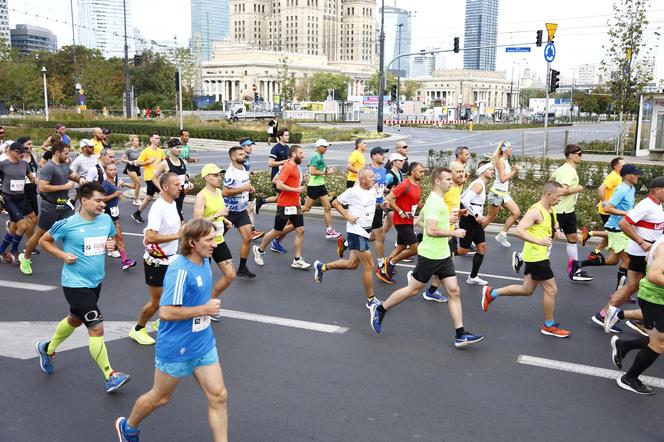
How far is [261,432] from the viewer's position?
16.2 ft

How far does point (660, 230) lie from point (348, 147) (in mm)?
33266

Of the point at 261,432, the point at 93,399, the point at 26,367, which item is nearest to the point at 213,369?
the point at 261,432

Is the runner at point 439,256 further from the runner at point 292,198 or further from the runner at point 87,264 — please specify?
the runner at point 292,198

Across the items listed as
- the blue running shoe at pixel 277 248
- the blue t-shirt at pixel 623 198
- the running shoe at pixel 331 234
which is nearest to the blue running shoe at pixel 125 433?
the blue t-shirt at pixel 623 198

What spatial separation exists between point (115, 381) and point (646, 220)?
5.72 m

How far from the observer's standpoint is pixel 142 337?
677cm

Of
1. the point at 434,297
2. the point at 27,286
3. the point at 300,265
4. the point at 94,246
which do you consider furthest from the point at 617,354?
the point at 27,286

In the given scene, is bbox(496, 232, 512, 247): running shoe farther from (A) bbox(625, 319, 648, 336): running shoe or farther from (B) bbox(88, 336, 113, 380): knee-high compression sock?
(B) bbox(88, 336, 113, 380): knee-high compression sock

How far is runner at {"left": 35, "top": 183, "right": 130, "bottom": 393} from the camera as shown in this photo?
5.48 meters

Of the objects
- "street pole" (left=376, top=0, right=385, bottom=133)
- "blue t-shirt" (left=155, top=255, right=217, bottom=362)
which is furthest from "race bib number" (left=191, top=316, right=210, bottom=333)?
"street pole" (left=376, top=0, right=385, bottom=133)

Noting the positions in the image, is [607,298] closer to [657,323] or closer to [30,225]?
[657,323]

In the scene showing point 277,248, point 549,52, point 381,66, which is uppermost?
point 381,66

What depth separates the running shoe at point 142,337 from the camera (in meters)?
6.74

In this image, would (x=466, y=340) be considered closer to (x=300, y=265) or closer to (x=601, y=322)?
(x=601, y=322)
